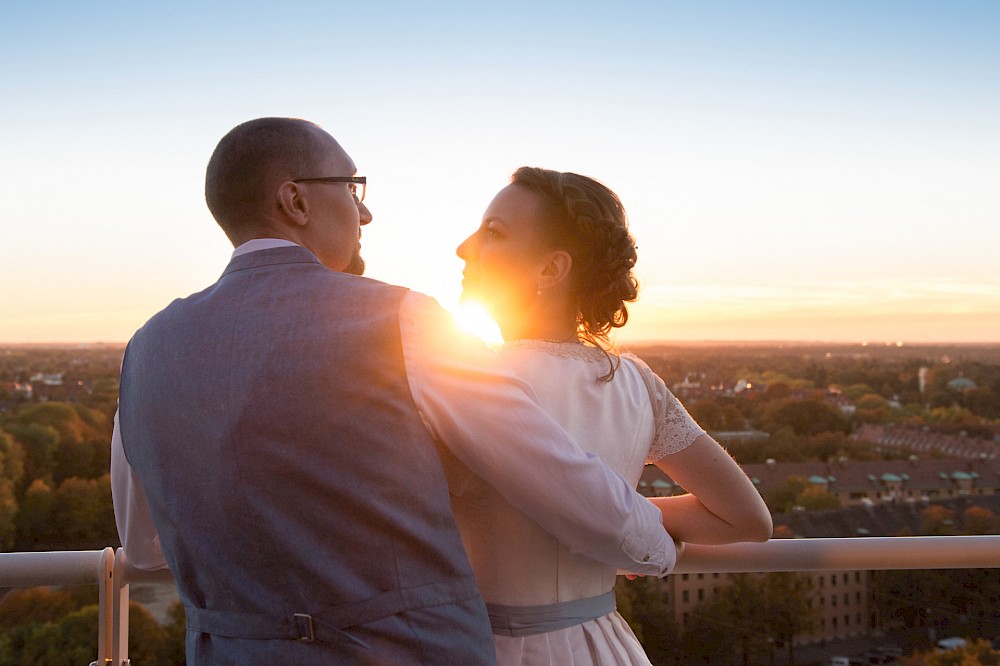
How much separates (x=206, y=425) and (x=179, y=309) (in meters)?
0.17

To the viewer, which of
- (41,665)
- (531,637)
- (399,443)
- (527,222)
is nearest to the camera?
(399,443)

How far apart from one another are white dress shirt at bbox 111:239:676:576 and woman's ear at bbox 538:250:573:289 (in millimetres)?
344

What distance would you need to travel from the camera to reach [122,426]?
120cm

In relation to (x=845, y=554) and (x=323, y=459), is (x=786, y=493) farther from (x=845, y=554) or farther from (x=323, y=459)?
(x=323, y=459)

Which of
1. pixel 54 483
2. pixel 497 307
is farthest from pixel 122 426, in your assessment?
pixel 54 483

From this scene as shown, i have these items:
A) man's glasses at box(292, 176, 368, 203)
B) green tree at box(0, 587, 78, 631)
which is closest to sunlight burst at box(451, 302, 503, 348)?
man's glasses at box(292, 176, 368, 203)

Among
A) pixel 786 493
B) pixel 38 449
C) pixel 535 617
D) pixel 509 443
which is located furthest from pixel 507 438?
pixel 38 449

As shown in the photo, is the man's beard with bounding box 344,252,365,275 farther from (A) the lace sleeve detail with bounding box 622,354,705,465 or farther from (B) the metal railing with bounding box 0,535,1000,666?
(B) the metal railing with bounding box 0,535,1000,666

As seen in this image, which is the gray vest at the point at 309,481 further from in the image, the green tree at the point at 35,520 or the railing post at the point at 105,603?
the green tree at the point at 35,520

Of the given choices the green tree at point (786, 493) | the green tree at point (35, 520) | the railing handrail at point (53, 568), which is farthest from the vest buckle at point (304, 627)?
the green tree at point (35, 520)

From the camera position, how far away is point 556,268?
147 cm

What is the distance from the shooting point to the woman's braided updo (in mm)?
1458

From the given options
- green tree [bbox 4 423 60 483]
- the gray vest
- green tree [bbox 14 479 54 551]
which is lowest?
green tree [bbox 14 479 54 551]

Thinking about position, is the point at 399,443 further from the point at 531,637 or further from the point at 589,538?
the point at 531,637
